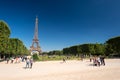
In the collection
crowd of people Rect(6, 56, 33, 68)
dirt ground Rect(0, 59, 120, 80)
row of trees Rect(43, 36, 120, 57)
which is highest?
row of trees Rect(43, 36, 120, 57)

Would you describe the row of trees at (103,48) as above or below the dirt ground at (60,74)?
above

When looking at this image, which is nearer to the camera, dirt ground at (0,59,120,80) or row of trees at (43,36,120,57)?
dirt ground at (0,59,120,80)

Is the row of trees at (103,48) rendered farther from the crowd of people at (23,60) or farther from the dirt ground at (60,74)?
the dirt ground at (60,74)

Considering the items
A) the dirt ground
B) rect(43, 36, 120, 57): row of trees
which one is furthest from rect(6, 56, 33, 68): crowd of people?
rect(43, 36, 120, 57): row of trees

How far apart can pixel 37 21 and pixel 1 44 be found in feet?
192

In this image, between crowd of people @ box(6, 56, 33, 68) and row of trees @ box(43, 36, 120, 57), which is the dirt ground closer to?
crowd of people @ box(6, 56, 33, 68)

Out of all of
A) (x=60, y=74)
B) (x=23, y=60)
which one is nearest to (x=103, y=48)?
(x=23, y=60)

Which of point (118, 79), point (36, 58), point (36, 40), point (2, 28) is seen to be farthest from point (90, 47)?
point (118, 79)

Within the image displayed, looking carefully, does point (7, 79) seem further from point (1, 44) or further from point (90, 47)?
point (90, 47)

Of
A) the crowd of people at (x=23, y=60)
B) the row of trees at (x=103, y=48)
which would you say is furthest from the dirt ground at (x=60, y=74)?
the row of trees at (x=103, y=48)

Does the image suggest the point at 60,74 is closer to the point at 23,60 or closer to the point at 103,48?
the point at 23,60

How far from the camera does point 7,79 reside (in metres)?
11.5

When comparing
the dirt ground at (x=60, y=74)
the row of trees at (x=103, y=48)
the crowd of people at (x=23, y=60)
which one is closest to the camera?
the dirt ground at (x=60, y=74)

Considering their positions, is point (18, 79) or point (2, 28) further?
point (2, 28)
